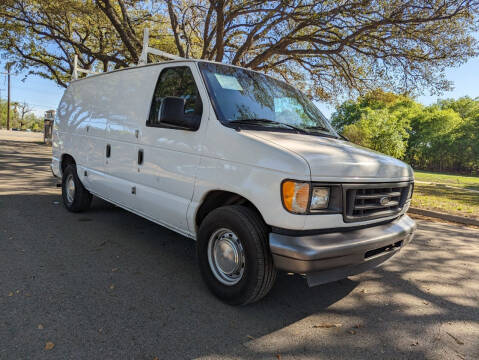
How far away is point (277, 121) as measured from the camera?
11.2 ft

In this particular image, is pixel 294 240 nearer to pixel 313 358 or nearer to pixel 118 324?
pixel 313 358

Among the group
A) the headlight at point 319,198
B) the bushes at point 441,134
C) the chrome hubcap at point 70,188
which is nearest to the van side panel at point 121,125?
the chrome hubcap at point 70,188

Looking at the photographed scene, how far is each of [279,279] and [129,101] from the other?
9.37 feet

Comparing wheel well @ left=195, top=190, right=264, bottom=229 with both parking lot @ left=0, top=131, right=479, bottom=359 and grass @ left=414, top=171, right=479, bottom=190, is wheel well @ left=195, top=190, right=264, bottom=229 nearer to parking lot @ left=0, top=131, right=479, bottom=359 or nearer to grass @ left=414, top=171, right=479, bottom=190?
parking lot @ left=0, top=131, right=479, bottom=359

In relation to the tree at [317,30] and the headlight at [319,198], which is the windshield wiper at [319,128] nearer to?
the headlight at [319,198]

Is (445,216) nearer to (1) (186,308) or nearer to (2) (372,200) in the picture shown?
(2) (372,200)

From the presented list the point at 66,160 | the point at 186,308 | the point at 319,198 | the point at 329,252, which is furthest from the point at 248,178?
the point at 66,160

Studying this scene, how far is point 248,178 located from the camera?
8.85 ft

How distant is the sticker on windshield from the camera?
3375 millimetres

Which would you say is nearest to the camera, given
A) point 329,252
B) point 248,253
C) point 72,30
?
point 329,252

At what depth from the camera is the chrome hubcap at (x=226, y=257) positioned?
2.88 metres

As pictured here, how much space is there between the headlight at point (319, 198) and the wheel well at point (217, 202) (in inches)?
21.6

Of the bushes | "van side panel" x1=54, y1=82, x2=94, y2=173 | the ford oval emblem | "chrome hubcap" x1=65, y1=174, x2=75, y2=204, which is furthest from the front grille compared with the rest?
the bushes

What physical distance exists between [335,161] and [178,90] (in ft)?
6.25
